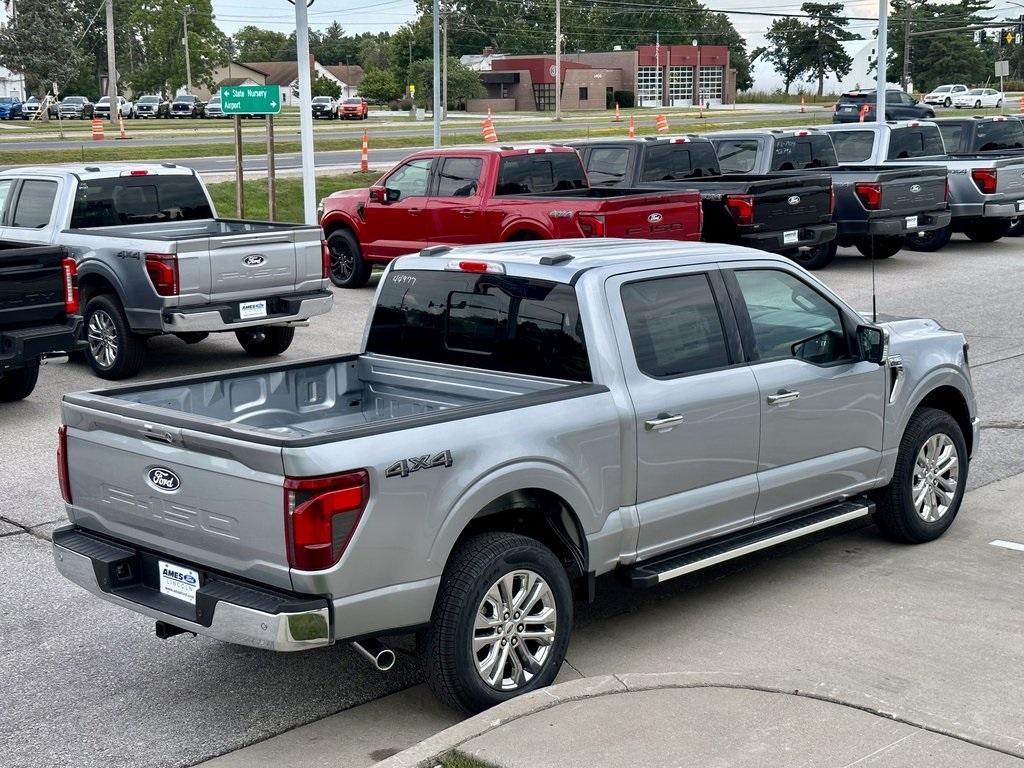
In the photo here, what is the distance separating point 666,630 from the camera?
6.29 metres

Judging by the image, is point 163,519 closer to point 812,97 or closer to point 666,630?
point 666,630

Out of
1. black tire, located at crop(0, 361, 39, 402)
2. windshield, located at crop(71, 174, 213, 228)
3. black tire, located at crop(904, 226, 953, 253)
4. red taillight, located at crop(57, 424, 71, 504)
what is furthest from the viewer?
black tire, located at crop(904, 226, 953, 253)

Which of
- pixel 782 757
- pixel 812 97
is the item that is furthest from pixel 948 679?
pixel 812 97

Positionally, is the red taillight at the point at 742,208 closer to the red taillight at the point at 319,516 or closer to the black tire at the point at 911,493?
the black tire at the point at 911,493

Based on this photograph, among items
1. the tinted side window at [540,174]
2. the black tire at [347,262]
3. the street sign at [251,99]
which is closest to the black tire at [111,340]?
the tinted side window at [540,174]

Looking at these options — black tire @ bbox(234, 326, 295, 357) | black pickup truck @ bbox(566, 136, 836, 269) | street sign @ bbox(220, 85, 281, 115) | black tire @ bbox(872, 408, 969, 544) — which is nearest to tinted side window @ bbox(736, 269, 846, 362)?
black tire @ bbox(872, 408, 969, 544)

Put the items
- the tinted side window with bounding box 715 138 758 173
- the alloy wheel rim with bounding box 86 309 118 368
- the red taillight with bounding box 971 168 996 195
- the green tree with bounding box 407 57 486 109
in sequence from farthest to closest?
1. the green tree with bounding box 407 57 486 109
2. the red taillight with bounding box 971 168 996 195
3. the tinted side window with bounding box 715 138 758 173
4. the alloy wheel rim with bounding box 86 309 118 368

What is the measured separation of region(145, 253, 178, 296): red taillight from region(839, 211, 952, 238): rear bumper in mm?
10851

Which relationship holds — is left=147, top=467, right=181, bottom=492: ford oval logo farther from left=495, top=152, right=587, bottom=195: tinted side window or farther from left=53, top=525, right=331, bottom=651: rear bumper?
left=495, top=152, right=587, bottom=195: tinted side window

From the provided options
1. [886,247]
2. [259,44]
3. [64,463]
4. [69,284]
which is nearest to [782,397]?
[64,463]

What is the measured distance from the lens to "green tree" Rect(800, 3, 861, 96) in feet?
394

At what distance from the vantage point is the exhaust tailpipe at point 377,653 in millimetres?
5059

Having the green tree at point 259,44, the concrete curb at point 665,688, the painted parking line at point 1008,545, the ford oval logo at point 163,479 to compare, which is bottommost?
the painted parking line at point 1008,545

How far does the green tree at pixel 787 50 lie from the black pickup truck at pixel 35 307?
391ft
